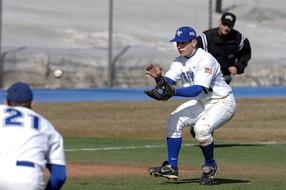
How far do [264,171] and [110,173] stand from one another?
84.5 inches

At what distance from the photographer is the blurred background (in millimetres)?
31734

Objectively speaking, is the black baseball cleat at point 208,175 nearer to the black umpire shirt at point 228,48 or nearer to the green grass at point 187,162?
the green grass at point 187,162

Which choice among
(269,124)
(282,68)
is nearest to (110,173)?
(269,124)

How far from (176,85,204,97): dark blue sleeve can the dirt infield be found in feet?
6.96

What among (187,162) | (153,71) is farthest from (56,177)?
(187,162)

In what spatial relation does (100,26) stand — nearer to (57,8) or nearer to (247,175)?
(57,8)

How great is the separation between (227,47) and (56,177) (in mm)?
9164

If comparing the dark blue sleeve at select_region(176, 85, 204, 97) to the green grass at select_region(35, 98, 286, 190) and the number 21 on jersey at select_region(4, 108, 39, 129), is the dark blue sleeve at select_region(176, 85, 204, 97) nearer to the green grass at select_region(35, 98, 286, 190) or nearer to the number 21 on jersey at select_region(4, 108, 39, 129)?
the green grass at select_region(35, 98, 286, 190)

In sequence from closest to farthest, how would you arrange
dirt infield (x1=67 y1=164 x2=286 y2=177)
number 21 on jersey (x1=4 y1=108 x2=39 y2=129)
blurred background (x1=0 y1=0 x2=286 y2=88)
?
number 21 on jersey (x1=4 y1=108 x2=39 y2=129)
dirt infield (x1=67 y1=164 x2=286 y2=177)
blurred background (x1=0 y1=0 x2=286 y2=88)

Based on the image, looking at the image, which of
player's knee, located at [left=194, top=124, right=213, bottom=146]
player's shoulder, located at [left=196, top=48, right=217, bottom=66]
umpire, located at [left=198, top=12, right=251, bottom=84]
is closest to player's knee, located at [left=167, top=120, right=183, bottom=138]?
player's knee, located at [left=194, top=124, right=213, bottom=146]

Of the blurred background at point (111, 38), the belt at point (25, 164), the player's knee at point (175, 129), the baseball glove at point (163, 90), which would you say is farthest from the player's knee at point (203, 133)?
the blurred background at point (111, 38)

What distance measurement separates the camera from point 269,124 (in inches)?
901

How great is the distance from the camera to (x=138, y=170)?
14117mm

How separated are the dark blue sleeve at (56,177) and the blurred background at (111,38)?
23.1 m
